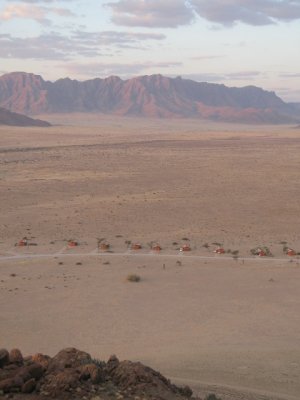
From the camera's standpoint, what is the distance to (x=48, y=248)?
72.3 ft

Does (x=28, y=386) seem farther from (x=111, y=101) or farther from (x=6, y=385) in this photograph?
(x=111, y=101)

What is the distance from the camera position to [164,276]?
18406 mm

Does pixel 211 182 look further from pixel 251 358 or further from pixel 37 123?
pixel 37 123

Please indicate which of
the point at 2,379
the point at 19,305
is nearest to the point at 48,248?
the point at 19,305

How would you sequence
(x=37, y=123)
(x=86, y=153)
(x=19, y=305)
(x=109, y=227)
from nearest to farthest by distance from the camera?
(x=19, y=305), (x=109, y=227), (x=86, y=153), (x=37, y=123)

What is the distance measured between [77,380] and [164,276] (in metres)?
10.8

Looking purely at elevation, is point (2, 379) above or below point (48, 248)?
above

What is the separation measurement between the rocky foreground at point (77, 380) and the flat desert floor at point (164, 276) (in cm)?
179

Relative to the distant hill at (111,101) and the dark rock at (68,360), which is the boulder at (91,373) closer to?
the dark rock at (68,360)

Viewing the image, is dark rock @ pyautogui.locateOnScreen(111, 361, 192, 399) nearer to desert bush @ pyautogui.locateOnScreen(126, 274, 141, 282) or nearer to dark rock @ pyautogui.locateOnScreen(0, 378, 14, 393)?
dark rock @ pyautogui.locateOnScreen(0, 378, 14, 393)

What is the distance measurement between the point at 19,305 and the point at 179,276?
4.89m

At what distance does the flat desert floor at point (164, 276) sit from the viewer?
12.0m

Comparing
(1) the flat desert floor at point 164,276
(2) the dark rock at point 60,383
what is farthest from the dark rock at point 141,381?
(1) the flat desert floor at point 164,276

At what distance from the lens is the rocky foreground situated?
24.6 ft
